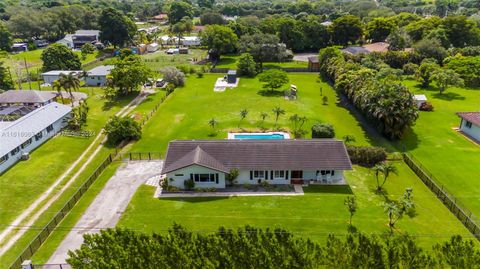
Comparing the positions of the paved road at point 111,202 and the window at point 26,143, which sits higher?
the window at point 26,143

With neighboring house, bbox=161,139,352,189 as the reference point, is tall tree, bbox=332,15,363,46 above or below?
above

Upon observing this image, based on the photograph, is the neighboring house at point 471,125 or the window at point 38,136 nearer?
the window at point 38,136

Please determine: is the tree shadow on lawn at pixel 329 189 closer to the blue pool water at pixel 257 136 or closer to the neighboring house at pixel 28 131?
the blue pool water at pixel 257 136

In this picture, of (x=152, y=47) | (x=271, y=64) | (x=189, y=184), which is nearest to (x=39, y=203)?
(x=189, y=184)

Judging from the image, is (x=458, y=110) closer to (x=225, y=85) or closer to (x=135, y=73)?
(x=225, y=85)

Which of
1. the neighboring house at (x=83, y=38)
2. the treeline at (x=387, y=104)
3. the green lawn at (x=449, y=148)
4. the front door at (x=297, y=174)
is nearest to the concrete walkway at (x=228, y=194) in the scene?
the front door at (x=297, y=174)

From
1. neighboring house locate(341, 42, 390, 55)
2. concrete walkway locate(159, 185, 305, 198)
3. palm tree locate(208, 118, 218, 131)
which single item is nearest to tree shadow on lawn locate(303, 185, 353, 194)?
concrete walkway locate(159, 185, 305, 198)

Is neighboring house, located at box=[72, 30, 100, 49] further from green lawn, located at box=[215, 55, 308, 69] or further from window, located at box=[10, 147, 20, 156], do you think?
window, located at box=[10, 147, 20, 156]

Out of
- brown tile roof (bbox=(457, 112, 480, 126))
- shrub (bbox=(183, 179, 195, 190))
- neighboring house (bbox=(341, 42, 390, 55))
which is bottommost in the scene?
shrub (bbox=(183, 179, 195, 190))
